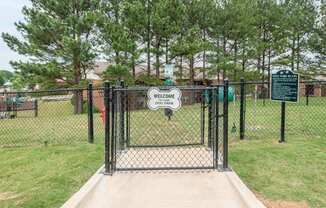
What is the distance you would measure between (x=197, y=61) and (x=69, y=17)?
35.1ft

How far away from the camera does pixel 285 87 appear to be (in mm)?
6316

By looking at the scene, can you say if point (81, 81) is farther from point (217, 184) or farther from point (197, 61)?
point (217, 184)

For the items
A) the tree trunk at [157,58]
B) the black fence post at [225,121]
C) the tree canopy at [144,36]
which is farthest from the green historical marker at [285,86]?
the tree trunk at [157,58]

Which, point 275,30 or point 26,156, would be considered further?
point 275,30

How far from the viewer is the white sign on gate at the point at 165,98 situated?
430 cm

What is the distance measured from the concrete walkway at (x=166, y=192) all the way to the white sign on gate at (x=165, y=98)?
3.06ft

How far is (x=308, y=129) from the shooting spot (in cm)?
832

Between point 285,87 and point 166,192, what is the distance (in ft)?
12.6

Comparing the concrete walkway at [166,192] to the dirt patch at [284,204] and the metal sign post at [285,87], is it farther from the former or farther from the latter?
the metal sign post at [285,87]

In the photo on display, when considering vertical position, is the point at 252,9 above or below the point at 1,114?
above

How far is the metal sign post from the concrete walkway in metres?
2.80

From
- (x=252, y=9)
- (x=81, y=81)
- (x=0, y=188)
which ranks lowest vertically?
(x=0, y=188)

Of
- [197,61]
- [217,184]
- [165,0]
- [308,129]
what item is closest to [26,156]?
[217,184]

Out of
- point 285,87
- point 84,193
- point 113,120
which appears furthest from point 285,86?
point 84,193
